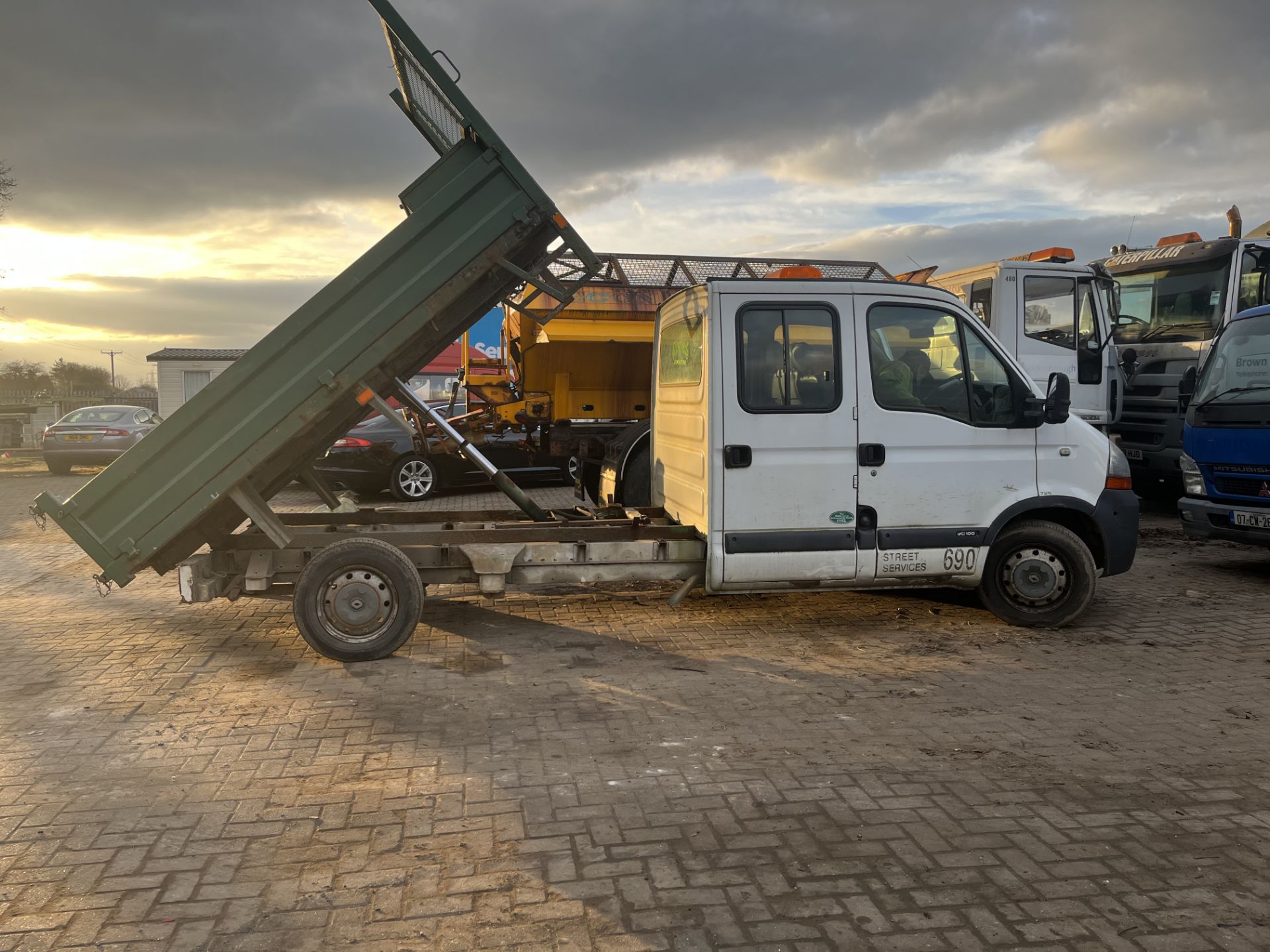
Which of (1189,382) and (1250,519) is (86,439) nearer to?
(1189,382)

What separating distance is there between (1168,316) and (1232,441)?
480 cm

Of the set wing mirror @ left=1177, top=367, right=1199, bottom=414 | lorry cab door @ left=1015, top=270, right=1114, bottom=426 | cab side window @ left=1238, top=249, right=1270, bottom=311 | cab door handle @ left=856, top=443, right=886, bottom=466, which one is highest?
cab side window @ left=1238, top=249, right=1270, bottom=311

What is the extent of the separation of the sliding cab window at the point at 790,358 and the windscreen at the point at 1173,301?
6.73 metres

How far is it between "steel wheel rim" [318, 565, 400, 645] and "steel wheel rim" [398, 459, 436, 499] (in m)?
8.12

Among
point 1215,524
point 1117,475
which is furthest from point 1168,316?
point 1117,475

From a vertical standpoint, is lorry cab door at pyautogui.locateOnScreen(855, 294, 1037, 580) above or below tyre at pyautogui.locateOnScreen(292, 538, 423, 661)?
above

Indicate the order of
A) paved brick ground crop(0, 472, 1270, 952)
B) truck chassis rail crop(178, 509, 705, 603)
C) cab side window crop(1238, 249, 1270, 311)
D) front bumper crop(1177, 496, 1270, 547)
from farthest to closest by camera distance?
cab side window crop(1238, 249, 1270, 311)
front bumper crop(1177, 496, 1270, 547)
truck chassis rail crop(178, 509, 705, 603)
paved brick ground crop(0, 472, 1270, 952)

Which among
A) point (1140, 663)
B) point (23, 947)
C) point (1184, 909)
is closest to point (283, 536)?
point (23, 947)

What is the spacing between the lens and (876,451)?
6102 mm

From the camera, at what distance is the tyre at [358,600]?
5715 mm

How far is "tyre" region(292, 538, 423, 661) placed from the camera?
5715mm

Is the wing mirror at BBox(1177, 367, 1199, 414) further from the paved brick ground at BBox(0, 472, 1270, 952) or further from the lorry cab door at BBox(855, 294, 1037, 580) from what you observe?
the lorry cab door at BBox(855, 294, 1037, 580)

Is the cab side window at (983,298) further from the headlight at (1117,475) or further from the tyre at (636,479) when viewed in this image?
the tyre at (636,479)

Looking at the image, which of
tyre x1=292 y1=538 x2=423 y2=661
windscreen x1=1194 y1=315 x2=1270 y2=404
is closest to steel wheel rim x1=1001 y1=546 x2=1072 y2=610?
windscreen x1=1194 y1=315 x2=1270 y2=404
